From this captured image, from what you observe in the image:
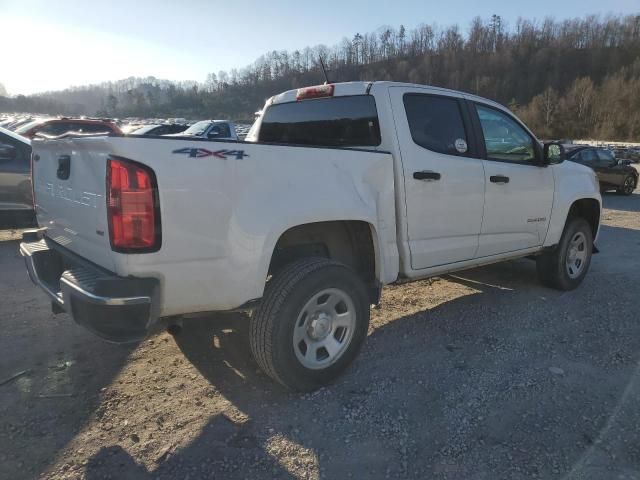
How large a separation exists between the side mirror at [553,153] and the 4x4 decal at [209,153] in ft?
11.1

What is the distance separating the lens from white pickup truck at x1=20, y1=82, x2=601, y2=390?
7.88 ft

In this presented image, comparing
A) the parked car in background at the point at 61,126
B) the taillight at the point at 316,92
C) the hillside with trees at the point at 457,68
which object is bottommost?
the taillight at the point at 316,92

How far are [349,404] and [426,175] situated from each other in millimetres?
1721

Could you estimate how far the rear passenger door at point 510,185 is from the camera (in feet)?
13.9

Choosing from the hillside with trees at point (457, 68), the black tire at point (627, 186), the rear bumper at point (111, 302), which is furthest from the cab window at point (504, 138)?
the hillside with trees at point (457, 68)

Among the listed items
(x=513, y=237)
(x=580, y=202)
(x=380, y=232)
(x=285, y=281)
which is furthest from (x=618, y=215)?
(x=285, y=281)

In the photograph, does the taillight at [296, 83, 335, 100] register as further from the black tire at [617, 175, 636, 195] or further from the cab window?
the black tire at [617, 175, 636, 195]

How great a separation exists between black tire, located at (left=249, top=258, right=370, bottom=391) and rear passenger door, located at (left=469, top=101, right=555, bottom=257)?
5.99 feet


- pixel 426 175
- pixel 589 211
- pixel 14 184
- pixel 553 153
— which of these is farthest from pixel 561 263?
pixel 14 184

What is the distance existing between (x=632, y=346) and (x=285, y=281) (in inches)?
115

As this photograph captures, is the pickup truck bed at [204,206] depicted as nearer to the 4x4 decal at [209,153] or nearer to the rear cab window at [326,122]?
the 4x4 decal at [209,153]

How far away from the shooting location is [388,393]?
3.13 metres

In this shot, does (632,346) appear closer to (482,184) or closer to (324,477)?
(482,184)

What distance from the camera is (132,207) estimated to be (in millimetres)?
2355
